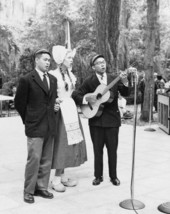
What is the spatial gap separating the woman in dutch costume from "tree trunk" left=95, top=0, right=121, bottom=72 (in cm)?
535

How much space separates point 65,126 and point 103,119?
50cm

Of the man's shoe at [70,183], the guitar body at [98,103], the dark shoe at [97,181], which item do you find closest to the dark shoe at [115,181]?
the dark shoe at [97,181]

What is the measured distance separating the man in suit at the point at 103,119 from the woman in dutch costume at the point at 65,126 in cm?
21

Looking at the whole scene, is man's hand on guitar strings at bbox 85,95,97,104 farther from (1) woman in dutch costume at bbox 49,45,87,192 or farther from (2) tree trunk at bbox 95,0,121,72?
(2) tree trunk at bbox 95,0,121,72

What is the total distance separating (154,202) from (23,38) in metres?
15.9

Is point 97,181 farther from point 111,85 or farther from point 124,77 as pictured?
point 124,77

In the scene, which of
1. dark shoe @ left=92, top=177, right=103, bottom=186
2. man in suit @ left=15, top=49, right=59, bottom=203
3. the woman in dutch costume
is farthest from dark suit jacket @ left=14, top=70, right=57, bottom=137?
dark shoe @ left=92, top=177, right=103, bottom=186

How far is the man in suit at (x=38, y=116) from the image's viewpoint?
4.23 m

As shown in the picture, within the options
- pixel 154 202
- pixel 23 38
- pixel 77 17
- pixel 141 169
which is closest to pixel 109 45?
pixel 141 169

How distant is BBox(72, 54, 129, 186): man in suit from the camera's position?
4832 millimetres

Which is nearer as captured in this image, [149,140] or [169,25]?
[149,140]

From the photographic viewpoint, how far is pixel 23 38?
1919cm

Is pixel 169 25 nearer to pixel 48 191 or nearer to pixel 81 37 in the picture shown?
pixel 81 37

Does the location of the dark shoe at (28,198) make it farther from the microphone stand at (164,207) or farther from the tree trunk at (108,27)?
the tree trunk at (108,27)
